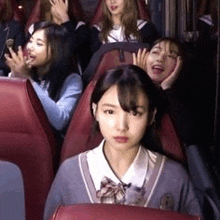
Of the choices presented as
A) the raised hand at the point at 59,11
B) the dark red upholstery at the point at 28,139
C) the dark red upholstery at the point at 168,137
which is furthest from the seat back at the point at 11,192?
the raised hand at the point at 59,11

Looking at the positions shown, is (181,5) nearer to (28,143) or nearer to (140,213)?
(28,143)

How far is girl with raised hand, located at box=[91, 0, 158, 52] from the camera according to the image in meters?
2.45

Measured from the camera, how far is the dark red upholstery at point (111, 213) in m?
0.75

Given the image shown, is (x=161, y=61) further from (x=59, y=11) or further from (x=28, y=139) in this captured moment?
(x=59, y=11)

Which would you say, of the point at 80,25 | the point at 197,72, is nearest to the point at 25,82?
the point at 197,72

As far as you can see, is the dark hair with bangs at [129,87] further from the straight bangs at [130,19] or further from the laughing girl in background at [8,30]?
the laughing girl in background at [8,30]

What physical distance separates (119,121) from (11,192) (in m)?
0.37

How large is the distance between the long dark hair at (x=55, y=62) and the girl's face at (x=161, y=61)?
0.29 metres

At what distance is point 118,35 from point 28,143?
1278 millimetres

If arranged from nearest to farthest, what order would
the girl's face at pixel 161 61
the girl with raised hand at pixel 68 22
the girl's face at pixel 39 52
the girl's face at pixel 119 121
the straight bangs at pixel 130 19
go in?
1. the girl's face at pixel 119 121
2. the girl's face at pixel 39 52
3. the girl's face at pixel 161 61
4. the straight bangs at pixel 130 19
5. the girl with raised hand at pixel 68 22

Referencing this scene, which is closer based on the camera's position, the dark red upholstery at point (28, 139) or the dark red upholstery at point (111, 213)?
the dark red upholstery at point (111, 213)

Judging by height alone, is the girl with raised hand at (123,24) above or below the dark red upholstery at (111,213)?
above

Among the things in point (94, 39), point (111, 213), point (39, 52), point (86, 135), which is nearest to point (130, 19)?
point (94, 39)

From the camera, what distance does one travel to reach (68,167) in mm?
1139
